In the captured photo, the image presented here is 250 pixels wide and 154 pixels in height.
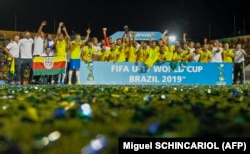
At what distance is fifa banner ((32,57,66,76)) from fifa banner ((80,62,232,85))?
2.98ft

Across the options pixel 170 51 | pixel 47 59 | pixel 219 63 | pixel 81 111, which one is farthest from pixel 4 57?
pixel 81 111

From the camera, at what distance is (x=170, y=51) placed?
61.1 feet

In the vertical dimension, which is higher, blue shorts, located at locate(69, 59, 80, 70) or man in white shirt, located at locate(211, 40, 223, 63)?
man in white shirt, located at locate(211, 40, 223, 63)

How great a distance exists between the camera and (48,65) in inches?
678

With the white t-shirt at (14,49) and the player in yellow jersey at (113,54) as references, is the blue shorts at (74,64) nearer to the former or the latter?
the player in yellow jersey at (113,54)

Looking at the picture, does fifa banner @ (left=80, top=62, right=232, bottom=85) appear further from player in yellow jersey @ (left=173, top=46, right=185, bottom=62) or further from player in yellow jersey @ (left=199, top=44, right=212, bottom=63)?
player in yellow jersey @ (left=199, top=44, right=212, bottom=63)

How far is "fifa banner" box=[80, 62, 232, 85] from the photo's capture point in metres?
17.1

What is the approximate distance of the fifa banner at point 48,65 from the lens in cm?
1705

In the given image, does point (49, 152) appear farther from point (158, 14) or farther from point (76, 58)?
point (158, 14)

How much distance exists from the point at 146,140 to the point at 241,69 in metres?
17.1

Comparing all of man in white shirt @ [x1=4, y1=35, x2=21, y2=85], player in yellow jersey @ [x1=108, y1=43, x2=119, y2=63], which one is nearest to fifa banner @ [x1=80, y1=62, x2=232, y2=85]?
player in yellow jersey @ [x1=108, y1=43, x2=119, y2=63]

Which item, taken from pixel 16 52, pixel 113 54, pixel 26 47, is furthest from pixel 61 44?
pixel 113 54

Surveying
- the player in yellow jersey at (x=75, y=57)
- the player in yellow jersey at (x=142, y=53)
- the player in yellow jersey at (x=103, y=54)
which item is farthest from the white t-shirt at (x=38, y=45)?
the player in yellow jersey at (x=142, y=53)

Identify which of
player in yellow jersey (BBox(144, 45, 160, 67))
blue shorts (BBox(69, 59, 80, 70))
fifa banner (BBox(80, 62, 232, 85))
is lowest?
fifa banner (BBox(80, 62, 232, 85))
